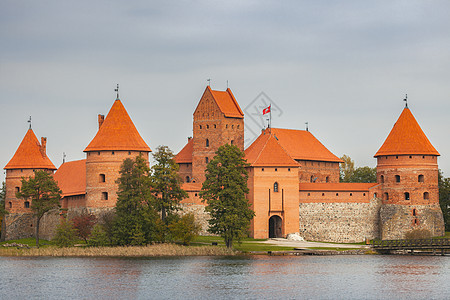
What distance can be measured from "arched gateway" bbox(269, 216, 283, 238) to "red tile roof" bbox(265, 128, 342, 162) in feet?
21.3

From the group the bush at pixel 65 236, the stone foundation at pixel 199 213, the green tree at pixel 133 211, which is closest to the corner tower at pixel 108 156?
the stone foundation at pixel 199 213

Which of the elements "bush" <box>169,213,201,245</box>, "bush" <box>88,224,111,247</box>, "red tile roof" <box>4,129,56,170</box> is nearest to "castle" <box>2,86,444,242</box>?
"red tile roof" <box>4,129,56,170</box>

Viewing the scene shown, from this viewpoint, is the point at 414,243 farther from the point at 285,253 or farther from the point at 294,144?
the point at 294,144

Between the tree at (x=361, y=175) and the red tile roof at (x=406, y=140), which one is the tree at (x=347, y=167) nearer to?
the tree at (x=361, y=175)

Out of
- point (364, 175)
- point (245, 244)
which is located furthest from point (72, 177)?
point (364, 175)

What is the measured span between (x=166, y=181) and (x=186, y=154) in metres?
12.0

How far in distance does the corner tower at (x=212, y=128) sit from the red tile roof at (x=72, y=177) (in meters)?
8.37

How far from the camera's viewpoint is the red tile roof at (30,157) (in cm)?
6500

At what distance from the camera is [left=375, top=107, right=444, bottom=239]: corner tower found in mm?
57938

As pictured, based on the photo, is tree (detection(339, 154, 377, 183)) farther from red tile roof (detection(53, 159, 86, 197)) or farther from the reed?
the reed

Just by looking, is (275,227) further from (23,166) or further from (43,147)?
(23,166)

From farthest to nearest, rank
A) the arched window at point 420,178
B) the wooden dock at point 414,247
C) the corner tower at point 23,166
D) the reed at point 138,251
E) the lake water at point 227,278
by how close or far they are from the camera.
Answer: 1. the corner tower at point 23,166
2. the arched window at point 420,178
3. the wooden dock at point 414,247
4. the reed at point 138,251
5. the lake water at point 227,278

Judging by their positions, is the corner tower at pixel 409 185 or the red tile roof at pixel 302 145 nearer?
the corner tower at pixel 409 185

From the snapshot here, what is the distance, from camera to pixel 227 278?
3841 cm
